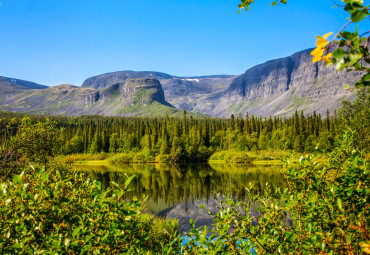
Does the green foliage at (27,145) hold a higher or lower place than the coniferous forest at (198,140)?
higher

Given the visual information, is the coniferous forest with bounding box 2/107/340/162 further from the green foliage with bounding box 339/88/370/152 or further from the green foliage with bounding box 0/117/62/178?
the green foliage with bounding box 0/117/62/178

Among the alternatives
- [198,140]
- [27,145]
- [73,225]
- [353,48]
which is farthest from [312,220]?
[198,140]

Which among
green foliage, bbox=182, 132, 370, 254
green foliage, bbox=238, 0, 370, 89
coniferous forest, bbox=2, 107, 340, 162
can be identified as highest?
green foliage, bbox=238, 0, 370, 89

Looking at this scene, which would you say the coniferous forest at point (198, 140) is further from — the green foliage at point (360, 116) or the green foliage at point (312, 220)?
the green foliage at point (312, 220)

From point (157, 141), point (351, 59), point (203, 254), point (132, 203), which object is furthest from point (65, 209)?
point (157, 141)

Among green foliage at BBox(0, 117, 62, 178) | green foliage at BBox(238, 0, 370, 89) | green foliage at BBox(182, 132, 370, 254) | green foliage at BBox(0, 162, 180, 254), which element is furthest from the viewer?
green foliage at BBox(0, 117, 62, 178)

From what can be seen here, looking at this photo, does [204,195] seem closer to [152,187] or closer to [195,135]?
[152,187]

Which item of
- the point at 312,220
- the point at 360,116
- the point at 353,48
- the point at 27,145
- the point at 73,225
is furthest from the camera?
the point at 360,116

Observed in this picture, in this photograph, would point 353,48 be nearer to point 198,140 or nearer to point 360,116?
point 360,116

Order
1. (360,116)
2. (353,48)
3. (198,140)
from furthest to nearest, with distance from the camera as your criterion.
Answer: (198,140)
(360,116)
(353,48)

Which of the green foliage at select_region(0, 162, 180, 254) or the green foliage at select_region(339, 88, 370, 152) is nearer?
the green foliage at select_region(0, 162, 180, 254)

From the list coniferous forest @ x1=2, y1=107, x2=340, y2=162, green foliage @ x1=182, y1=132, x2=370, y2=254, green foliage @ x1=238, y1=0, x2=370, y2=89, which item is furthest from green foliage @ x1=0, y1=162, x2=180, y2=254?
coniferous forest @ x1=2, y1=107, x2=340, y2=162

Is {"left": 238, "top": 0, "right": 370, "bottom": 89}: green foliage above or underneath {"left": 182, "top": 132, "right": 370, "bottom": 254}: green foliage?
above

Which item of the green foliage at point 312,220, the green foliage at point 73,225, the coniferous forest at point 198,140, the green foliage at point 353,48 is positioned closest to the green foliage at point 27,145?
the green foliage at point 73,225
